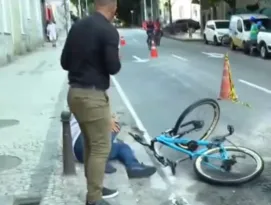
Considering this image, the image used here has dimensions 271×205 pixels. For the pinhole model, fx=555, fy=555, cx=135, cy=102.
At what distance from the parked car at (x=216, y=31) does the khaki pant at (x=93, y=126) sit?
99.3ft

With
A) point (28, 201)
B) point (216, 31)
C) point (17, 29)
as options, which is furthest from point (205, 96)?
point (216, 31)

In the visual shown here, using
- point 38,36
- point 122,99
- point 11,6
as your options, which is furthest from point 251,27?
point 38,36

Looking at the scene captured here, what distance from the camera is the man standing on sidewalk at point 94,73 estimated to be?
431cm

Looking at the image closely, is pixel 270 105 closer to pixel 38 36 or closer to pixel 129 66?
pixel 129 66

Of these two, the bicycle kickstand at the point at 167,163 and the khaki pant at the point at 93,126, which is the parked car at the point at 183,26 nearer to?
the bicycle kickstand at the point at 167,163

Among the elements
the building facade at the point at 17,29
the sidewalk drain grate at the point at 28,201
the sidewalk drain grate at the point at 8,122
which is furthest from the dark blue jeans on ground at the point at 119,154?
the building facade at the point at 17,29

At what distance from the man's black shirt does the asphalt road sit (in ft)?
5.75

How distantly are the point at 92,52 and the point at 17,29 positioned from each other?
86.4 ft

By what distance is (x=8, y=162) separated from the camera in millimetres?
6730

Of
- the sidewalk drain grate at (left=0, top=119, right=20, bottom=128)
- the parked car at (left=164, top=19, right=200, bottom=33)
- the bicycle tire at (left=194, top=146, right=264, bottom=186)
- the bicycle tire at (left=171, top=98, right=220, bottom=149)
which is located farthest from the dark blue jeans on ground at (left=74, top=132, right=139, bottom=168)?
the parked car at (left=164, top=19, right=200, bottom=33)

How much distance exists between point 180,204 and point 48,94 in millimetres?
8360

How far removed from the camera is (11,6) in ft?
95.6

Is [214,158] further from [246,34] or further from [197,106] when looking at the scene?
[246,34]

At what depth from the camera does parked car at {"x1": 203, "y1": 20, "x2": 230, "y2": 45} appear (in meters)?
34.5
